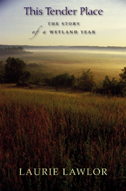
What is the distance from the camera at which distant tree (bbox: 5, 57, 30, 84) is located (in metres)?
23.5

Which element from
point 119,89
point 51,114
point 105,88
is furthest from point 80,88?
point 51,114

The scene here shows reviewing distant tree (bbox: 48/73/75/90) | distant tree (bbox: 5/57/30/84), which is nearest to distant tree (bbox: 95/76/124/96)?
distant tree (bbox: 48/73/75/90)

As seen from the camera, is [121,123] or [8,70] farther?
[8,70]

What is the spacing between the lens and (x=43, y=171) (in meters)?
2.45

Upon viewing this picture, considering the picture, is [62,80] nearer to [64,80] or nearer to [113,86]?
[64,80]

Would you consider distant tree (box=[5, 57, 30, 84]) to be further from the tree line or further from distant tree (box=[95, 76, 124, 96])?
distant tree (box=[95, 76, 124, 96])

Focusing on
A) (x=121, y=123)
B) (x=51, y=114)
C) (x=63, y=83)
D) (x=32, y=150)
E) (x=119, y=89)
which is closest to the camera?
(x=32, y=150)

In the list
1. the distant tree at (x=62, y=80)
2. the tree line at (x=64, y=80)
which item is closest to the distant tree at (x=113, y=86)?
the tree line at (x=64, y=80)

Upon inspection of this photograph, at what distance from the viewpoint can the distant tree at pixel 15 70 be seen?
23453 mm

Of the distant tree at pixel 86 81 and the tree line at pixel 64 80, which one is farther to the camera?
the distant tree at pixel 86 81

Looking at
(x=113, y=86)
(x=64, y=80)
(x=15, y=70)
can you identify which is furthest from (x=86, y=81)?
(x=15, y=70)

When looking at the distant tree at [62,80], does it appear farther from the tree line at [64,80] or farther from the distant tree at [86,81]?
the distant tree at [86,81]

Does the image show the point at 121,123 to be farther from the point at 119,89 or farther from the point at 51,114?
the point at 119,89

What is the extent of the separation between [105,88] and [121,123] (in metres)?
16.2
